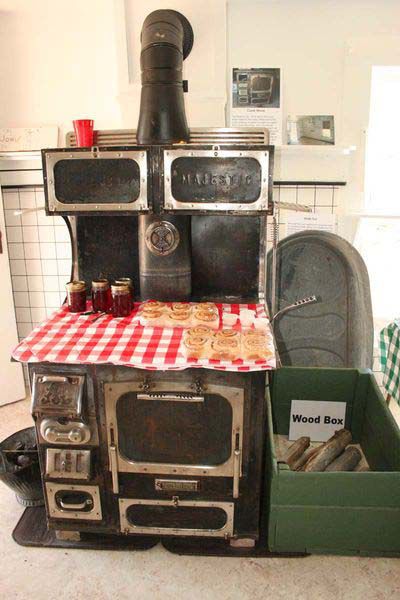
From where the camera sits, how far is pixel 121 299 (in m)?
1.89

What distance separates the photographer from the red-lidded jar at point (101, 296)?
195cm

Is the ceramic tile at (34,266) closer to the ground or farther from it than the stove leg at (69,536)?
farther from it

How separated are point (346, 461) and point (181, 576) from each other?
2.69 ft

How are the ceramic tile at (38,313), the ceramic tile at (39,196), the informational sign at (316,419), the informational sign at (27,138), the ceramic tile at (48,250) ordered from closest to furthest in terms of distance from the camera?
the informational sign at (316,419)
the informational sign at (27,138)
the ceramic tile at (39,196)
the ceramic tile at (48,250)
the ceramic tile at (38,313)

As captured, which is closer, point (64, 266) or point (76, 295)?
point (76, 295)

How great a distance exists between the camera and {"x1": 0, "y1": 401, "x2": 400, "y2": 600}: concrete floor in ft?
5.30

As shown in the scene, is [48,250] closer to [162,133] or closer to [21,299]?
[21,299]

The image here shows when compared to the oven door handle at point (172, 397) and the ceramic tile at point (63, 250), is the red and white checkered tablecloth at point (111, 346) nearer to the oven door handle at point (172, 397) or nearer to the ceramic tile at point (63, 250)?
the oven door handle at point (172, 397)

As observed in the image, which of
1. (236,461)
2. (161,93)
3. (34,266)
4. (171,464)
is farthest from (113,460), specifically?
(34,266)

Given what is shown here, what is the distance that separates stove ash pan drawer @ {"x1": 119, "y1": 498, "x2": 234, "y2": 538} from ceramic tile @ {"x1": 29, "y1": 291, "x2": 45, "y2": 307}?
1.58 m

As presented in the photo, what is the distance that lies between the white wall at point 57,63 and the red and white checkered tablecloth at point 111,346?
1.32 meters

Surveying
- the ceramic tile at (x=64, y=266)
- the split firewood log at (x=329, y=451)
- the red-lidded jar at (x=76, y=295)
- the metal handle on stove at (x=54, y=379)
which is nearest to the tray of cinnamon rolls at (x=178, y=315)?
the red-lidded jar at (x=76, y=295)

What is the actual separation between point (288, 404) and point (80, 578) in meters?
1.13

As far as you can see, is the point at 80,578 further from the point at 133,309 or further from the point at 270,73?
the point at 270,73
